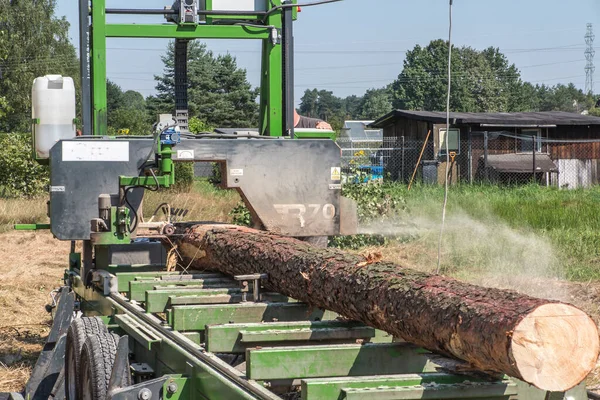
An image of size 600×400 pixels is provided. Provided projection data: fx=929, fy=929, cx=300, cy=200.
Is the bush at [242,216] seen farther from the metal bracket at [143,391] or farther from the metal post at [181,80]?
the metal bracket at [143,391]

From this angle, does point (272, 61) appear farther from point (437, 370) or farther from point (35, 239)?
point (35, 239)

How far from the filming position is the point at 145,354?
5.20 metres

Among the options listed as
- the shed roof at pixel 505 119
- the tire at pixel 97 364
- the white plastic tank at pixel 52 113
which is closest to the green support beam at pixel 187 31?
the white plastic tank at pixel 52 113

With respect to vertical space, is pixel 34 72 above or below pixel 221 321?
above

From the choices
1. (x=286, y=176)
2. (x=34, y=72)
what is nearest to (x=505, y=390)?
(x=286, y=176)

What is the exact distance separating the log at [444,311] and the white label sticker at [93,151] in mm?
1480

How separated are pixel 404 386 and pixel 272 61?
463 cm

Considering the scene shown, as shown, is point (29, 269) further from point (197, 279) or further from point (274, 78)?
point (197, 279)

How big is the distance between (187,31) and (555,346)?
16.2 feet

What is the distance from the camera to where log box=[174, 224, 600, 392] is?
139 inches

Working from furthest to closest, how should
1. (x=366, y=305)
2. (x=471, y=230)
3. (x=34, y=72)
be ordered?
(x=34, y=72) → (x=471, y=230) → (x=366, y=305)

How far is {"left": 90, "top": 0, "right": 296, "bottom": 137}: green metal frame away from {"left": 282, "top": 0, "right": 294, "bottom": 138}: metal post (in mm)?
48

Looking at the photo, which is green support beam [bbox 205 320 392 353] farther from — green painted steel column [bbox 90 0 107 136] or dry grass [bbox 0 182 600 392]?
green painted steel column [bbox 90 0 107 136]

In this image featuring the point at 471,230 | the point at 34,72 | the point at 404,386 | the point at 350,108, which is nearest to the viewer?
the point at 404,386
